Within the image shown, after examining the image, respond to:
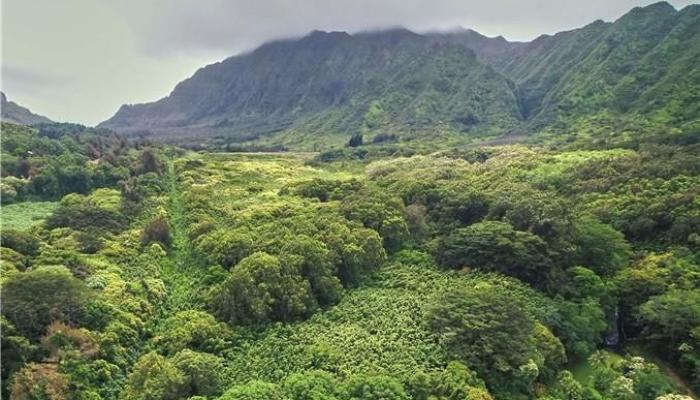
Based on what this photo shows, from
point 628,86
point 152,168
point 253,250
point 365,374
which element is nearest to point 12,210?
point 152,168

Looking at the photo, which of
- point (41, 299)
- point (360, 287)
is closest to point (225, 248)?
point (360, 287)

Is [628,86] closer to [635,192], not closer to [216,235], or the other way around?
[635,192]

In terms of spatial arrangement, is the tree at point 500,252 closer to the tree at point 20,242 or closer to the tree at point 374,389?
the tree at point 374,389

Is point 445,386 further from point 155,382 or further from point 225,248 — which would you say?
point 225,248

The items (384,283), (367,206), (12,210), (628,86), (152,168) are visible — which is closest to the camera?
(384,283)

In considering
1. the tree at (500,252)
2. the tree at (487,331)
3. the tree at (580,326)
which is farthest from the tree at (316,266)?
the tree at (580,326)

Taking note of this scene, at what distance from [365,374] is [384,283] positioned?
594 inches

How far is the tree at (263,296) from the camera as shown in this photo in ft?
126

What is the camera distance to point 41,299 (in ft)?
109

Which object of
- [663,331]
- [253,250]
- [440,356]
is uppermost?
[253,250]

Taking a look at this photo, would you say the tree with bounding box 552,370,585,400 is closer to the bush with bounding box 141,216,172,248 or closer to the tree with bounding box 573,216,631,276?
the tree with bounding box 573,216,631,276

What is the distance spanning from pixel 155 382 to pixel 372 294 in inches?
711

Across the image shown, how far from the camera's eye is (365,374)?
1203 inches

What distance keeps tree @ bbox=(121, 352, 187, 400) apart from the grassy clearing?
31836mm
